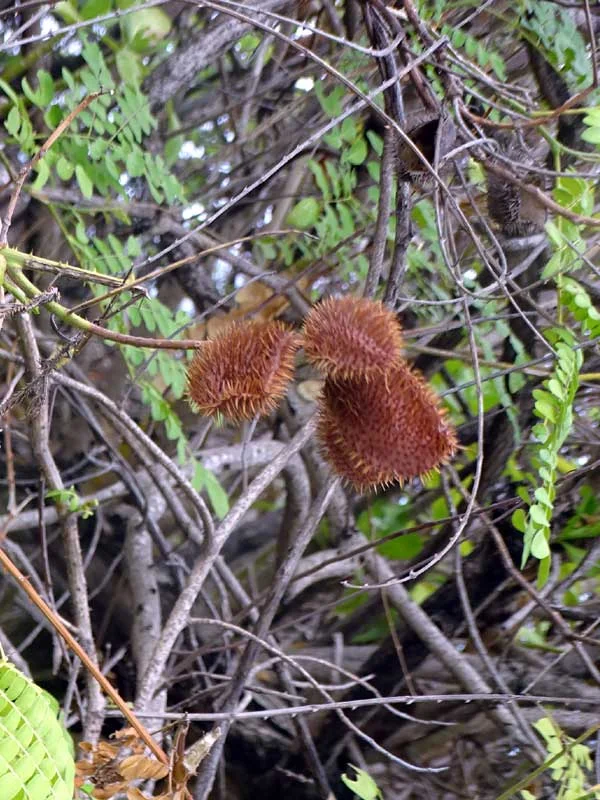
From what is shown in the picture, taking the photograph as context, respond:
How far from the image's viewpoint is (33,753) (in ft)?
3.42

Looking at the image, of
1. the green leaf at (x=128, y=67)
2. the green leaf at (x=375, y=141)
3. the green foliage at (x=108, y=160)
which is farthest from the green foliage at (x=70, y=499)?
Result: the green leaf at (x=375, y=141)

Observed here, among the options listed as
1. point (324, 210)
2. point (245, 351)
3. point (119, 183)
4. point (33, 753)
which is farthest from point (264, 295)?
point (33, 753)

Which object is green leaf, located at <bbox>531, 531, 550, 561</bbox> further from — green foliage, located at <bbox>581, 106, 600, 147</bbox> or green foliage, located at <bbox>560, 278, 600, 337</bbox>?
green foliage, located at <bbox>581, 106, 600, 147</bbox>

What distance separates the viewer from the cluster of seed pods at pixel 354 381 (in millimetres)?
1160

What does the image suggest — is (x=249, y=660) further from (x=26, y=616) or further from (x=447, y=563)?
(x=26, y=616)

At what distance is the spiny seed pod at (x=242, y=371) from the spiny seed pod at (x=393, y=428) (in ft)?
0.28

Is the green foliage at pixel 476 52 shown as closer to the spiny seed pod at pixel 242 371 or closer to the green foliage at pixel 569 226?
the green foliage at pixel 569 226

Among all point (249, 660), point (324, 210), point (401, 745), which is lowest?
point (401, 745)

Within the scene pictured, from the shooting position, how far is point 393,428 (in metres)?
1.18

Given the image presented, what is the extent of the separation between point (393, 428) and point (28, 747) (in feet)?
1.94

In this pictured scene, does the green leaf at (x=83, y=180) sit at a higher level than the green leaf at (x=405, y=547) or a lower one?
higher

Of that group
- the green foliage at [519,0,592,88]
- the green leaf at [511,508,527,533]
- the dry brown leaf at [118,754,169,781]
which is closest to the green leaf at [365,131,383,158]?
the green foliage at [519,0,592,88]

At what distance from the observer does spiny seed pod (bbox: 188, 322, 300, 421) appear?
117cm

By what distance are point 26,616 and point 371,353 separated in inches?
74.0
